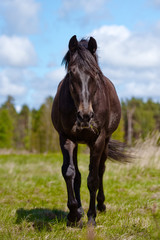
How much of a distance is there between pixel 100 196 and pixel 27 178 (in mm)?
4699

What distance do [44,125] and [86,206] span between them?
4723cm

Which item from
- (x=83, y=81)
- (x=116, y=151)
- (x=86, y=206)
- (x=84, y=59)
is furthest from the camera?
(x=116, y=151)

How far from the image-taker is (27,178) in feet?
32.1

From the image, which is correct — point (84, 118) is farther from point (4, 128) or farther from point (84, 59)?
point (4, 128)

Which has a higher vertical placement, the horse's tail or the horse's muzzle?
the horse's muzzle

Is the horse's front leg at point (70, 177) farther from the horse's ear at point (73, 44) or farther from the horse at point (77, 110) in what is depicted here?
the horse's ear at point (73, 44)

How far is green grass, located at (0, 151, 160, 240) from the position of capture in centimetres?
364

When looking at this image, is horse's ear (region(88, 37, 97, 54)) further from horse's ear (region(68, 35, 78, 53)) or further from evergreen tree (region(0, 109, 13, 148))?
evergreen tree (region(0, 109, 13, 148))

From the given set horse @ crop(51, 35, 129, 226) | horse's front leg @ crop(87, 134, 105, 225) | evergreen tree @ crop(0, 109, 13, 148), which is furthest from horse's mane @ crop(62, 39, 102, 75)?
evergreen tree @ crop(0, 109, 13, 148)

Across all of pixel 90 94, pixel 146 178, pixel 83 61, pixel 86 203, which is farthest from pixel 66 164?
pixel 146 178

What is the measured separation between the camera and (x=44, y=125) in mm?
52812

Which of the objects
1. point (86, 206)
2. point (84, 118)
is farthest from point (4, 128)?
point (84, 118)

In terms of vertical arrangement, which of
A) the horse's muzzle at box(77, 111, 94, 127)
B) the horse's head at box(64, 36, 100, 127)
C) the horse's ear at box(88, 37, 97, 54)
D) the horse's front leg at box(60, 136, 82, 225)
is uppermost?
the horse's ear at box(88, 37, 97, 54)

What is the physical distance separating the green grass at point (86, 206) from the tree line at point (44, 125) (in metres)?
32.7
